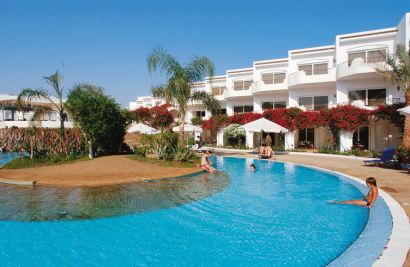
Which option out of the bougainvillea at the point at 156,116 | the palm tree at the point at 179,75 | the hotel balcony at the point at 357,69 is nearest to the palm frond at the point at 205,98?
the palm tree at the point at 179,75

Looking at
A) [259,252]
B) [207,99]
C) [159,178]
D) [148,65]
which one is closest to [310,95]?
[207,99]

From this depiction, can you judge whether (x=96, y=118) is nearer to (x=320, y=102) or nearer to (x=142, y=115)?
(x=320, y=102)

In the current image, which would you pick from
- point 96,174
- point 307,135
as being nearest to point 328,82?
point 307,135

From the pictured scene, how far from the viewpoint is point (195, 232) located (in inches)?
254

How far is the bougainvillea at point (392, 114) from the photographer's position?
21.3 meters

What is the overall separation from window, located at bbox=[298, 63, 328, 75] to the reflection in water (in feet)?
69.4

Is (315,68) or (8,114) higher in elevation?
(315,68)

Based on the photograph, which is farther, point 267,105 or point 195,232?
point 267,105

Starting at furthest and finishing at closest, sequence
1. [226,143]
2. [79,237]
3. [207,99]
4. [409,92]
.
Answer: [226,143]
[207,99]
[409,92]
[79,237]

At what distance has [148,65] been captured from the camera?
19.1m

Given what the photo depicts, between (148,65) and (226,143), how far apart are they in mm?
17436

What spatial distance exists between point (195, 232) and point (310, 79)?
24867 millimetres

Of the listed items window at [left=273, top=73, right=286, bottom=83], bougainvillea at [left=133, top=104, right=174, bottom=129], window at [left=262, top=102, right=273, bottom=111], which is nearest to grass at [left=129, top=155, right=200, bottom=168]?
window at [left=262, top=102, right=273, bottom=111]

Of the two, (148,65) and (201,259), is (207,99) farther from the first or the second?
(201,259)
